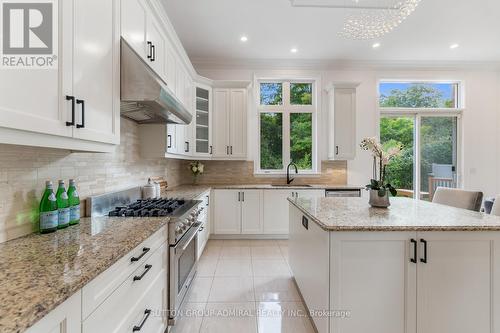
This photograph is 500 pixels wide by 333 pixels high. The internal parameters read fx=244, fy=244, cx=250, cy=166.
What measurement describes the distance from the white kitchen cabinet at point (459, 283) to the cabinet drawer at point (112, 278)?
1671 millimetres

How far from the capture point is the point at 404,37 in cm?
377

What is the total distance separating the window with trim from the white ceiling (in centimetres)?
62

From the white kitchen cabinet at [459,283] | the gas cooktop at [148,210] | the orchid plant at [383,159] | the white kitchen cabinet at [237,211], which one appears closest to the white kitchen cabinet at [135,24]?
the gas cooktop at [148,210]

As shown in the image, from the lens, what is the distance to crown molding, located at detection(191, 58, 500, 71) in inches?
179

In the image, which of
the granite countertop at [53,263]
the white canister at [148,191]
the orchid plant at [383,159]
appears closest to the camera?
the granite countertop at [53,263]

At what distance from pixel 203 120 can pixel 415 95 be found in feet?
13.7

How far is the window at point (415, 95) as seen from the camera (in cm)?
484

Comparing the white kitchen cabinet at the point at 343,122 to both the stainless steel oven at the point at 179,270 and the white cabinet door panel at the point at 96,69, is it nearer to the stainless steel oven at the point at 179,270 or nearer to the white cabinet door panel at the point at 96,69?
the stainless steel oven at the point at 179,270

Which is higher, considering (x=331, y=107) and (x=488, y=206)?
(x=331, y=107)

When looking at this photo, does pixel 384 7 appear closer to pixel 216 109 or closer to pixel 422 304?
pixel 216 109

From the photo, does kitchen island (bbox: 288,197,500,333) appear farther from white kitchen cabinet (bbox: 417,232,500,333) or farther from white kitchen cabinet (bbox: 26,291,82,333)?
white kitchen cabinet (bbox: 26,291,82,333)

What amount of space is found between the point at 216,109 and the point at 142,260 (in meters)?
3.36

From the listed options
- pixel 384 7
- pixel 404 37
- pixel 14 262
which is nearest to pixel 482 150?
pixel 404 37

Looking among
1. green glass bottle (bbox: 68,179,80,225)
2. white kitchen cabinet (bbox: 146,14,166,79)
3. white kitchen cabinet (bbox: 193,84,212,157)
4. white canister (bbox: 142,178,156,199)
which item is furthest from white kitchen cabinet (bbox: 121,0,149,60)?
white kitchen cabinet (bbox: 193,84,212,157)
